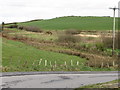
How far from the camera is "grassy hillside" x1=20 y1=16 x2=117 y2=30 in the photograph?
342 feet

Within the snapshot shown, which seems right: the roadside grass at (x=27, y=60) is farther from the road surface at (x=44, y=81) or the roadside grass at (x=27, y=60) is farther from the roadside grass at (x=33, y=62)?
the road surface at (x=44, y=81)

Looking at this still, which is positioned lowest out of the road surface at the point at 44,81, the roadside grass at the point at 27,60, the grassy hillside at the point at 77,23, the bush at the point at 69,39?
the road surface at the point at 44,81

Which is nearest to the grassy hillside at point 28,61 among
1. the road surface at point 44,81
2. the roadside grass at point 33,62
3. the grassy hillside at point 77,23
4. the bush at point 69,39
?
the roadside grass at point 33,62

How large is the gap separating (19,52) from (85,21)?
239 feet

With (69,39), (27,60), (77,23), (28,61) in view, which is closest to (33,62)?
(28,61)

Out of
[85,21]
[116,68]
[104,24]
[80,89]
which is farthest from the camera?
[85,21]

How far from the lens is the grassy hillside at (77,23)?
104 metres

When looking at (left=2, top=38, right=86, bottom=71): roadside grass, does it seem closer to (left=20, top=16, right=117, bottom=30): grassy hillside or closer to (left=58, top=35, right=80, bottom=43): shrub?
(left=58, top=35, right=80, bottom=43): shrub

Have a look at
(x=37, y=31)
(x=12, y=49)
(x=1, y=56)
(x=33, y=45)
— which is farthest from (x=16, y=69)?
(x=37, y=31)

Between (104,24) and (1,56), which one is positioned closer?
(1,56)

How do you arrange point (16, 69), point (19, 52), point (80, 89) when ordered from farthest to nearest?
point (19, 52) < point (16, 69) < point (80, 89)

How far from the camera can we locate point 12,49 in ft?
165

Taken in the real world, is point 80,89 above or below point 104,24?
below

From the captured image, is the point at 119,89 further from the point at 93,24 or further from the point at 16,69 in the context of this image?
the point at 93,24
